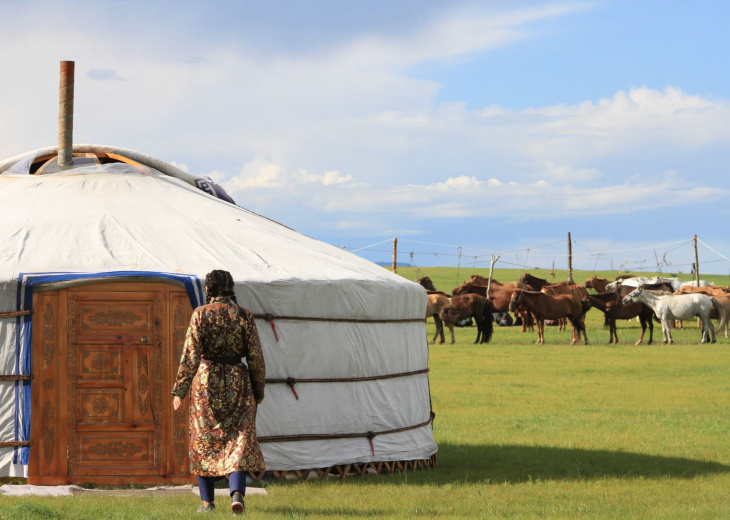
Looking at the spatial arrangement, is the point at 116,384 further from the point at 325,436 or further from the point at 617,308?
the point at 617,308

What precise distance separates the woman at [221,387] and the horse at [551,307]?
59.1ft

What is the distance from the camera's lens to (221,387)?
538cm

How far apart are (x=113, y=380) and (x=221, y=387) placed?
1.39m

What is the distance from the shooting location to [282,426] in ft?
22.2

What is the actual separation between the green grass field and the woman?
0.26 m

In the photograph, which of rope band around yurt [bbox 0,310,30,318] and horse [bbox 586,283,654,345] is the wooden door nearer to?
rope band around yurt [bbox 0,310,30,318]

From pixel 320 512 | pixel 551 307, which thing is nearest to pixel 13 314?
pixel 320 512

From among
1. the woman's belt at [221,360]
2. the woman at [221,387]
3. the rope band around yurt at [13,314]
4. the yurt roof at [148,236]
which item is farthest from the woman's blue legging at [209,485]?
the rope band around yurt at [13,314]

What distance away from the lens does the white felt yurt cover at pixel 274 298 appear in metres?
6.45

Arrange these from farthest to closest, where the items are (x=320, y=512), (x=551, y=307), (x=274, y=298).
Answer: (x=551, y=307) < (x=274, y=298) < (x=320, y=512)

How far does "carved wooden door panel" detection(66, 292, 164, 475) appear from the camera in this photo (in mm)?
6461

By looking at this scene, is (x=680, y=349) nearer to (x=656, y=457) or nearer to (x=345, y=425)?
(x=656, y=457)

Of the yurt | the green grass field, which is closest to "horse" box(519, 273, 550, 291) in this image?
the green grass field

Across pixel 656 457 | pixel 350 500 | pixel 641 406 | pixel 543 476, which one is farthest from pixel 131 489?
pixel 641 406
